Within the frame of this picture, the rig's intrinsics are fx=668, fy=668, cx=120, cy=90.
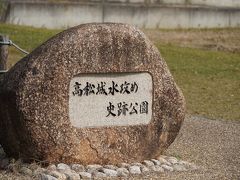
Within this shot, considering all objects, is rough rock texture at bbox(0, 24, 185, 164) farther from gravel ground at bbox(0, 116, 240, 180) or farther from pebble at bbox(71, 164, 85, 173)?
gravel ground at bbox(0, 116, 240, 180)

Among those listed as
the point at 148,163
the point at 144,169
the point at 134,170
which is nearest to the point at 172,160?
the point at 148,163

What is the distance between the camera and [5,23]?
18.0 m

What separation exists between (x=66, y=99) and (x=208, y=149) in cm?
251

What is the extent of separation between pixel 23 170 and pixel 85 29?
5.18 ft

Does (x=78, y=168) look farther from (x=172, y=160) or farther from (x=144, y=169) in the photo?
(x=172, y=160)

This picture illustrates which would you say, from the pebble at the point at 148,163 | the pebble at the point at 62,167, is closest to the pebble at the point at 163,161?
the pebble at the point at 148,163

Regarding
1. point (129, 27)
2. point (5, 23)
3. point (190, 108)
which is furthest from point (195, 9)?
point (129, 27)

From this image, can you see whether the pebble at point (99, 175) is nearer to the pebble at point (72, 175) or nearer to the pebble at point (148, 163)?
the pebble at point (72, 175)

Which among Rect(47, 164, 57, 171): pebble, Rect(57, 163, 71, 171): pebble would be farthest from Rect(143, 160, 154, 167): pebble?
Rect(47, 164, 57, 171): pebble

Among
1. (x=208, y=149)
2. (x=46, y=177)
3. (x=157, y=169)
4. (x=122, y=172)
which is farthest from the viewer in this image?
(x=208, y=149)

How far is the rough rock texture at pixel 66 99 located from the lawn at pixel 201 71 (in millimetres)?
4218

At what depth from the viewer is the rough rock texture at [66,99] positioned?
6.62 meters

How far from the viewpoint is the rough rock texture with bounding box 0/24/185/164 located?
261 inches

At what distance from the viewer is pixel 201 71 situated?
1580cm
